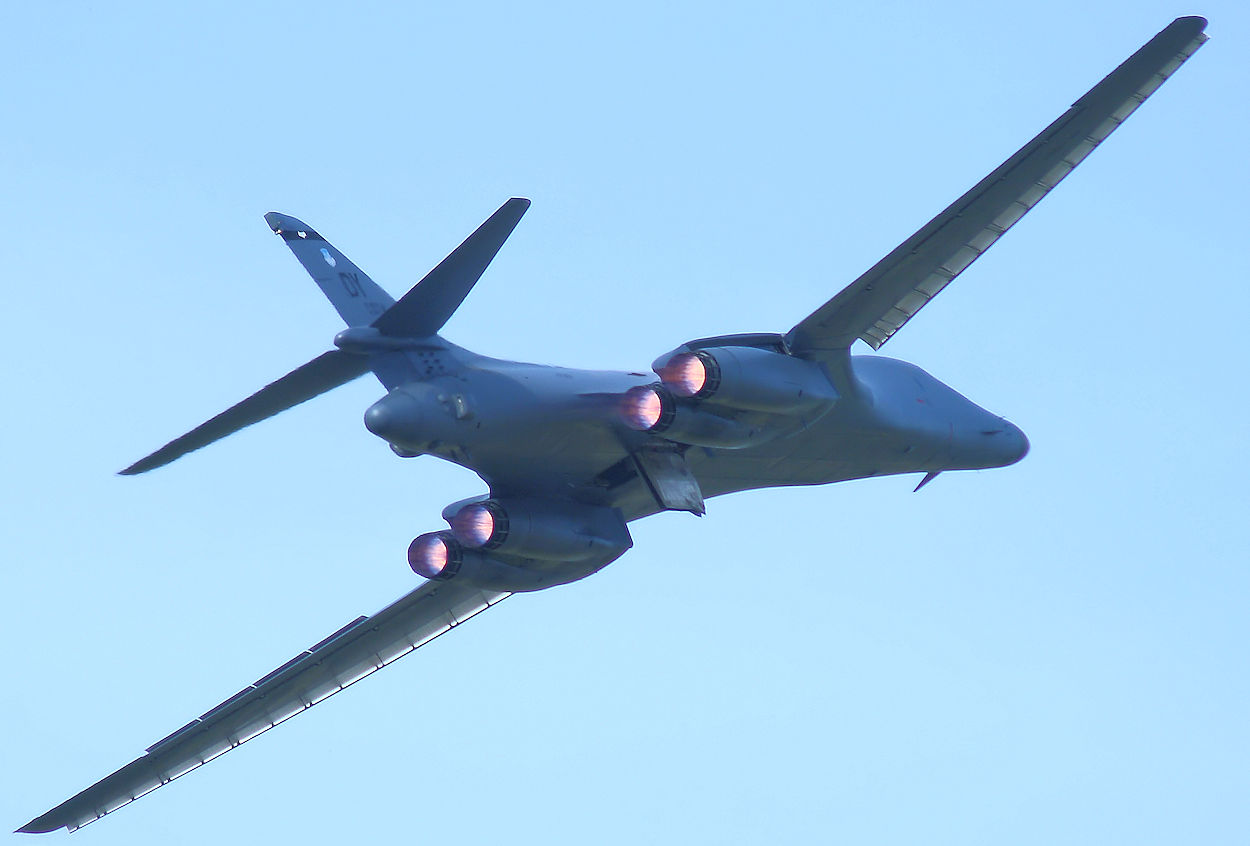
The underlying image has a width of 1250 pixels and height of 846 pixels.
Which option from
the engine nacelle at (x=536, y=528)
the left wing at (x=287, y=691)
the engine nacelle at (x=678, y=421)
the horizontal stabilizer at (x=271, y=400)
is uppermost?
the horizontal stabilizer at (x=271, y=400)

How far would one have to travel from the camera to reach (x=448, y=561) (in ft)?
87.9

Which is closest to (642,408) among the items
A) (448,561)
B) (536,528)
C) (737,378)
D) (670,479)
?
(737,378)

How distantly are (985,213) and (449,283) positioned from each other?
7724 mm

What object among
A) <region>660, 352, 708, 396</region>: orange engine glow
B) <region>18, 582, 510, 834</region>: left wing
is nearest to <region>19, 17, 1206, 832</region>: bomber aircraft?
<region>660, 352, 708, 396</region>: orange engine glow

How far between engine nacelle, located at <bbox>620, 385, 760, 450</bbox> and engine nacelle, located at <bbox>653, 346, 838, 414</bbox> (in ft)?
0.79

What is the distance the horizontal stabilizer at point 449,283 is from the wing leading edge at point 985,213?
5009 mm

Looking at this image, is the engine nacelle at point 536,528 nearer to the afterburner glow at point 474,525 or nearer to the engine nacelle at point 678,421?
the afterburner glow at point 474,525

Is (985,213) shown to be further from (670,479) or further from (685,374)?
(670,479)

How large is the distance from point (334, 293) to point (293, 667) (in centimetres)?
844

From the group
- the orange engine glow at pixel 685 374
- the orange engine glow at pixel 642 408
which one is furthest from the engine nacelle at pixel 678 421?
the orange engine glow at pixel 685 374

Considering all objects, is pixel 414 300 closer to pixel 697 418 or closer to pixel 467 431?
pixel 467 431

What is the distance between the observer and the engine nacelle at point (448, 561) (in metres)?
26.8

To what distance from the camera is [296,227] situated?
85.7ft

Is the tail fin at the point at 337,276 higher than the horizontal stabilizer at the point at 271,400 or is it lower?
higher
